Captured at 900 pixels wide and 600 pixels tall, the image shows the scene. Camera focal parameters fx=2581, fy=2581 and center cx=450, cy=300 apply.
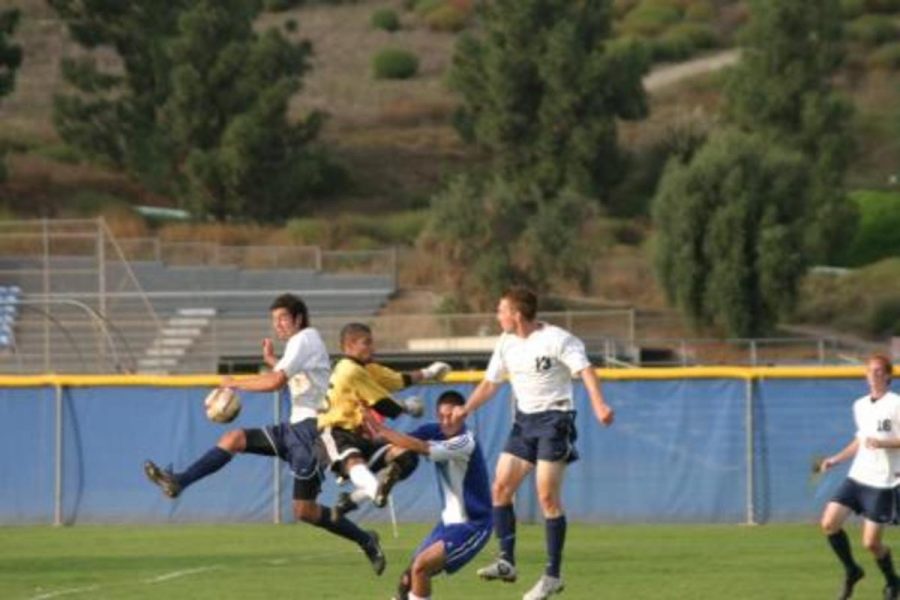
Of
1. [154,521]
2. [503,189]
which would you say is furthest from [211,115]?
[154,521]

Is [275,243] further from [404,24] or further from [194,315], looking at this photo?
[404,24]

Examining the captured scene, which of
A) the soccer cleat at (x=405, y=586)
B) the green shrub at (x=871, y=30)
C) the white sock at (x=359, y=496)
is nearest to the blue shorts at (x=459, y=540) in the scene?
the soccer cleat at (x=405, y=586)

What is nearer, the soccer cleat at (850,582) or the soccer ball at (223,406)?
the soccer cleat at (850,582)

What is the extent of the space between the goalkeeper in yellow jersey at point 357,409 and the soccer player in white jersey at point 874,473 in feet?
11.2

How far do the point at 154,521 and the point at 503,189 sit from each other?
37711mm

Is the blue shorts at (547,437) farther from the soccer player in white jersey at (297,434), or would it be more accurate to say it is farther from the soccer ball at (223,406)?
the soccer ball at (223,406)

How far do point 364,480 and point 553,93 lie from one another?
59277mm

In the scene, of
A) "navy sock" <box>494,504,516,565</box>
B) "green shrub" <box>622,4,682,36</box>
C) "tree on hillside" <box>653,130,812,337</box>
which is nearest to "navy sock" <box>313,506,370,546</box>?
"navy sock" <box>494,504,516,565</box>

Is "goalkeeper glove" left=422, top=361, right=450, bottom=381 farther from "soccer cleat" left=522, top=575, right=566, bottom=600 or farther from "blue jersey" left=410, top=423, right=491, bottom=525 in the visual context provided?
"blue jersey" left=410, top=423, right=491, bottom=525

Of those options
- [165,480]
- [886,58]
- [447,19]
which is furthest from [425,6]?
[165,480]

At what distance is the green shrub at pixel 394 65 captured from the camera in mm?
99375

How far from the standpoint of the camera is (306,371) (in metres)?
19.8

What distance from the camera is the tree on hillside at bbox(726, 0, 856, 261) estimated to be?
72.8 meters

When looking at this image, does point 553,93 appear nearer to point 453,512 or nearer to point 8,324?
point 8,324
